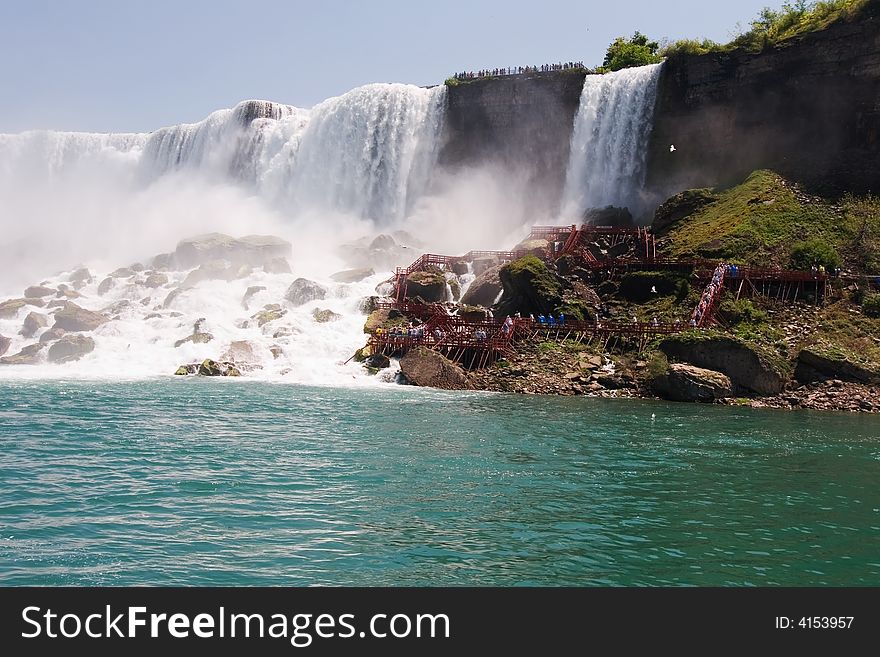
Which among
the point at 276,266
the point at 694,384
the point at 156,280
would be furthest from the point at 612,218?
the point at 156,280

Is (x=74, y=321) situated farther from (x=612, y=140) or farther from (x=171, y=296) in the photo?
(x=612, y=140)

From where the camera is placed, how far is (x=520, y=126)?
59.9m

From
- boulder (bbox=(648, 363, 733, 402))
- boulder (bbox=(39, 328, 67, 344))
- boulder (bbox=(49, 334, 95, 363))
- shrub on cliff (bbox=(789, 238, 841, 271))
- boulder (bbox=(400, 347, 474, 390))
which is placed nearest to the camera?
boulder (bbox=(648, 363, 733, 402))

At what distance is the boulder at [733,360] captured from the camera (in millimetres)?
30047

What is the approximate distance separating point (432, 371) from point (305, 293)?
14.6 m

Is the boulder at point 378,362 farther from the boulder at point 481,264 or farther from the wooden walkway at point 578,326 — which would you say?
the boulder at point 481,264

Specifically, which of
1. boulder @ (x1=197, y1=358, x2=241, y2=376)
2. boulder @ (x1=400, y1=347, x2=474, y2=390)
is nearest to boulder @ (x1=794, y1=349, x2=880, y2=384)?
boulder @ (x1=400, y1=347, x2=474, y2=390)

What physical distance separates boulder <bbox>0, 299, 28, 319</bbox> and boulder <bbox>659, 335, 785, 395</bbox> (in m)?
37.9

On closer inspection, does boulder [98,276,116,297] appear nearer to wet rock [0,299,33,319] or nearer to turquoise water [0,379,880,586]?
wet rock [0,299,33,319]

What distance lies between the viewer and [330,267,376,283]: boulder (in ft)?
163

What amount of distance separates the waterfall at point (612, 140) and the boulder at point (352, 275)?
1470 cm

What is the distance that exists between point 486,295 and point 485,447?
23712mm

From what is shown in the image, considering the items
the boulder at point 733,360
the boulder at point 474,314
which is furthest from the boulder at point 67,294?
the boulder at point 733,360

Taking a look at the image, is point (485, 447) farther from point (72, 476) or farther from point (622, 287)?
point (622, 287)
